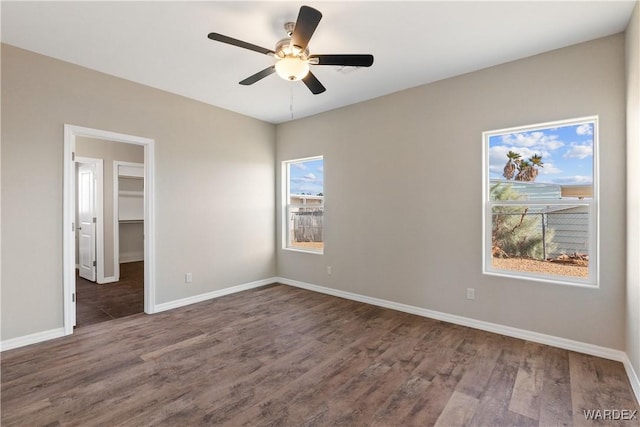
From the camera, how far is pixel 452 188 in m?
3.39

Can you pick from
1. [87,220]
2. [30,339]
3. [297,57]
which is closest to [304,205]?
[297,57]

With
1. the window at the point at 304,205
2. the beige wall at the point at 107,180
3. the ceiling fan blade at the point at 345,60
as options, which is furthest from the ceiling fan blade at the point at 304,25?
the beige wall at the point at 107,180

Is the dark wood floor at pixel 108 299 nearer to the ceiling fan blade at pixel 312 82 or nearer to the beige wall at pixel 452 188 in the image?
the beige wall at pixel 452 188

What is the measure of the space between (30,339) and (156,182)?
1.99m

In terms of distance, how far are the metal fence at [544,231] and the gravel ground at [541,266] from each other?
70 millimetres

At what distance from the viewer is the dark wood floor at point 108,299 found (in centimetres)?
363

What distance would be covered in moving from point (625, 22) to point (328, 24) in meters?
2.39

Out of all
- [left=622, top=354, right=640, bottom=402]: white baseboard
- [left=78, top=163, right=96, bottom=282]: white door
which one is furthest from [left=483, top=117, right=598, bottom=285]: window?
[left=78, top=163, right=96, bottom=282]: white door

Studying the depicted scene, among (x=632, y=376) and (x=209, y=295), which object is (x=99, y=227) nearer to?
(x=209, y=295)

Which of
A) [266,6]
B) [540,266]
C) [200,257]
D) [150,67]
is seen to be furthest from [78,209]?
[540,266]

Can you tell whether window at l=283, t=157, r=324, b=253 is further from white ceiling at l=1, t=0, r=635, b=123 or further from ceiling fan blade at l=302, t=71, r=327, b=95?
ceiling fan blade at l=302, t=71, r=327, b=95

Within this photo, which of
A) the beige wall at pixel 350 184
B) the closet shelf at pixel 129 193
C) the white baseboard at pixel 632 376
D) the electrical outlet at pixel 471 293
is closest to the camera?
the white baseboard at pixel 632 376

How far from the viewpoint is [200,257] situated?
4238mm

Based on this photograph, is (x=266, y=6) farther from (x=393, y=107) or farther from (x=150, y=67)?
(x=393, y=107)
